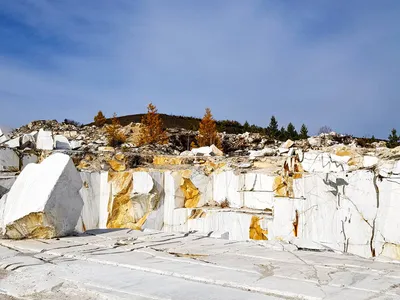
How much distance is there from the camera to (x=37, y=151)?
52.1 ft

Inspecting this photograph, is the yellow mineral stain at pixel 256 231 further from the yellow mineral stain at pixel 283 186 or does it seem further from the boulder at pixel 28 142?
the boulder at pixel 28 142

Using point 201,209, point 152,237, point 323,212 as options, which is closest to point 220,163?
point 201,209

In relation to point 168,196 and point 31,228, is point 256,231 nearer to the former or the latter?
point 168,196

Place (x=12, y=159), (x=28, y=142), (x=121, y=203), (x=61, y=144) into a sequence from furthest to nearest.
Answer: (x=61, y=144) < (x=28, y=142) < (x=12, y=159) < (x=121, y=203)

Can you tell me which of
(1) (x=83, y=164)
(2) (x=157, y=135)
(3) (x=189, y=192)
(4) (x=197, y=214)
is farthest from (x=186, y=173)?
(2) (x=157, y=135)

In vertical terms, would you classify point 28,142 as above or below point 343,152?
above

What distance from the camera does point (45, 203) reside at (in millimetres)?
5289

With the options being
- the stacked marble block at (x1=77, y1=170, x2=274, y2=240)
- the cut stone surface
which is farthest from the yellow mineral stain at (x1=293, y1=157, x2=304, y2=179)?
the cut stone surface

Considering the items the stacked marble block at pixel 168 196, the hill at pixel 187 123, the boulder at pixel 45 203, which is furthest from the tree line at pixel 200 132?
the boulder at pixel 45 203

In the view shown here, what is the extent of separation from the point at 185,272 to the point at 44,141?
15.1 m

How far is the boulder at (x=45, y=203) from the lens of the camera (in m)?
5.30

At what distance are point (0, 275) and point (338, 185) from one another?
6.20 metres

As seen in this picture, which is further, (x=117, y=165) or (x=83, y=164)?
(x=117, y=165)

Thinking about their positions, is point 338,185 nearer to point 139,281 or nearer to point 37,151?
point 139,281
